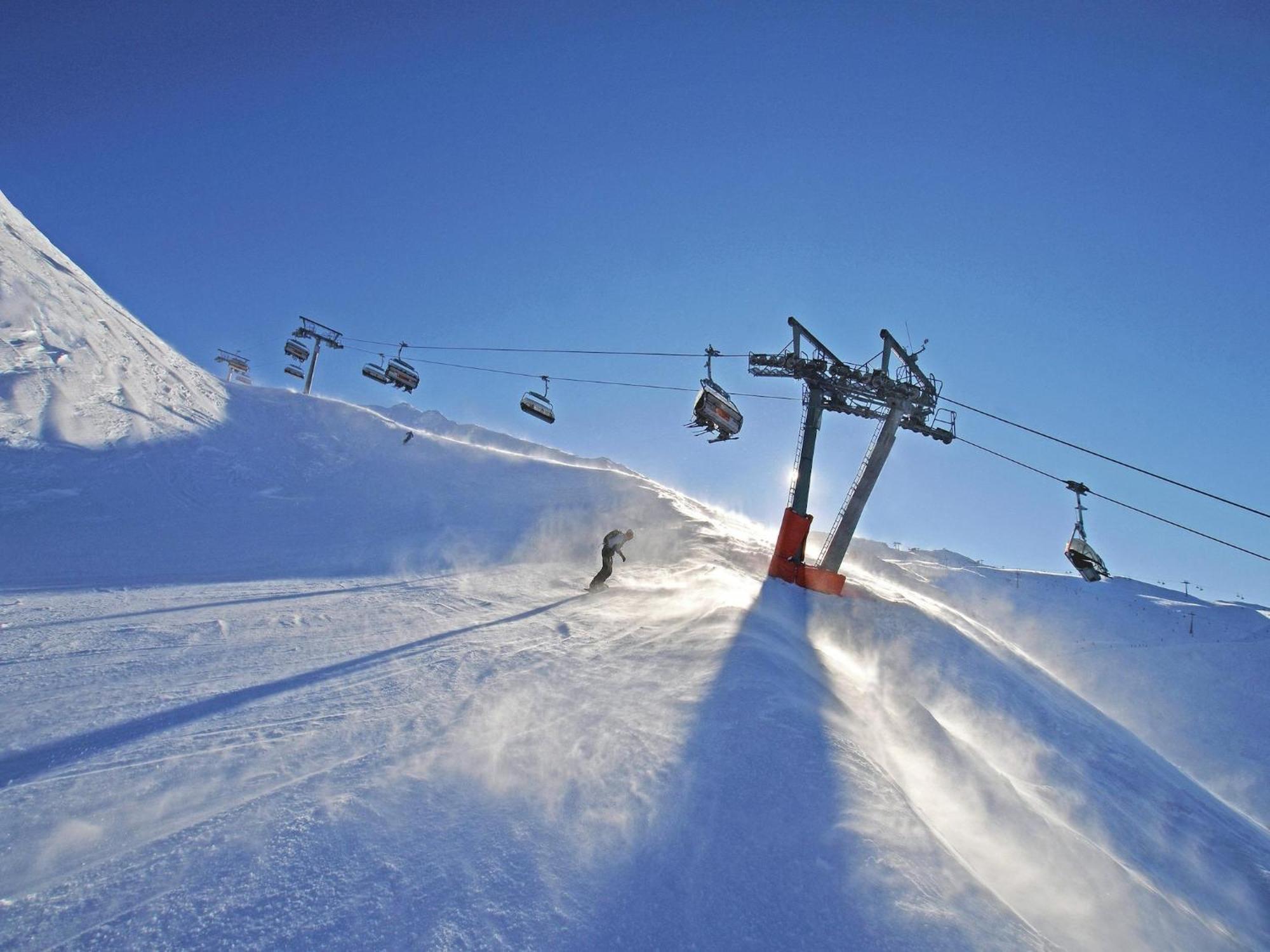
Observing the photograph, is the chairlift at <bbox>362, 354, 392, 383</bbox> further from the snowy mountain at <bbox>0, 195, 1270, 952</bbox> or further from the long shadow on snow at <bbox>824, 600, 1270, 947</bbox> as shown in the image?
the long shadow on snow at <bbox>824, 600, 1270, 947</bbox>

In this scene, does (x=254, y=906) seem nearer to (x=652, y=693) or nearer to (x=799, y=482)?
(x=652, y=693)

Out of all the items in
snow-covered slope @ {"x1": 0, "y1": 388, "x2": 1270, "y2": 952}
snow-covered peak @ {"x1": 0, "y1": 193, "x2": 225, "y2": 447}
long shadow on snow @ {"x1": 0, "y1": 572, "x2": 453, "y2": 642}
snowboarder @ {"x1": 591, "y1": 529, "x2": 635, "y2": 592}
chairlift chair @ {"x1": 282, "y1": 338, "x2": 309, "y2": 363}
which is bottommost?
long shadow on snow @ {"x1": 0, "y1": 572, "x2": 453, "y2": 642}

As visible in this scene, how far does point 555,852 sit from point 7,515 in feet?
50.0

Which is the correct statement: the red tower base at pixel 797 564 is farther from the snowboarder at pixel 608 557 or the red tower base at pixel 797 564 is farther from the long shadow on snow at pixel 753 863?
the long shadow on snow at pixel 753 863

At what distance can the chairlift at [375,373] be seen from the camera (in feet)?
102

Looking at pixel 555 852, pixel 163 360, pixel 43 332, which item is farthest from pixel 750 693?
pixel 163 360

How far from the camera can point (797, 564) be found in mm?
15750

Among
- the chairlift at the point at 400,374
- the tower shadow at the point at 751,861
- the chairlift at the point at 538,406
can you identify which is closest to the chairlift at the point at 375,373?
the chairlift at the point at 400,374

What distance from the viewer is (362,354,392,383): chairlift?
31038mm

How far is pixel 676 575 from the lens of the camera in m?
14.3

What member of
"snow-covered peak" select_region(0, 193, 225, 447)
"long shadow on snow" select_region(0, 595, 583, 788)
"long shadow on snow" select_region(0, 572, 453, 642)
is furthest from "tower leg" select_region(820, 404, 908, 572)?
"snow-covered peak" select_region(0, 193, 225, 447)

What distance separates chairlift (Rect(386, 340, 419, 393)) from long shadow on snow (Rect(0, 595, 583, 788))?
88.9ft

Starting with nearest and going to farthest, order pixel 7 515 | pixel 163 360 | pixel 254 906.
Answer: pixel 254 906
pixel 7 515
pixel 163 360

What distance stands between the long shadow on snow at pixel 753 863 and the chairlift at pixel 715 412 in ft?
39.1
